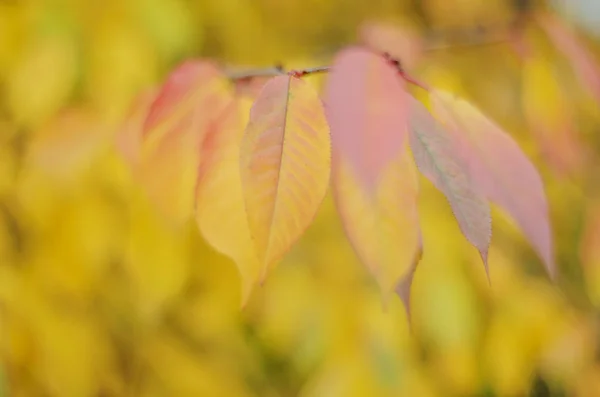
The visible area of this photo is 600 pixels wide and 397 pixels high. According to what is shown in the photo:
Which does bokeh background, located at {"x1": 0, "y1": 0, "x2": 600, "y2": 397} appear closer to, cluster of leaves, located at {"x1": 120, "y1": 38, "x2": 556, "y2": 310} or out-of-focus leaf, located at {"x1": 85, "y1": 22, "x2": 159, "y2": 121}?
out-of-focus leaf, located at {"x1": 85, "y1": 22, "x2": 159, "y2": 121}

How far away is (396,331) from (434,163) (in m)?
0.57

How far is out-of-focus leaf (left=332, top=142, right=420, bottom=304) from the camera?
0.33m

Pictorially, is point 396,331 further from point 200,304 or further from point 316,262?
point 200,304

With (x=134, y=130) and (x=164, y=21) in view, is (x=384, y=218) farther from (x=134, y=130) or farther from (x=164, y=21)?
(x=164, y=21)

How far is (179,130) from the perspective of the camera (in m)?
0.49

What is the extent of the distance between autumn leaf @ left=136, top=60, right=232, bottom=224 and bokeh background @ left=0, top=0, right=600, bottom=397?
19 cm

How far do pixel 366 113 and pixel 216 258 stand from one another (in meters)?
0.58

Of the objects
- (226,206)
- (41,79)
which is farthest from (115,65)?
(226,206)

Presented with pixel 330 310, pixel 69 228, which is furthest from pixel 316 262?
pixel 69 228

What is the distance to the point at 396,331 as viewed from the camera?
2.88 feet

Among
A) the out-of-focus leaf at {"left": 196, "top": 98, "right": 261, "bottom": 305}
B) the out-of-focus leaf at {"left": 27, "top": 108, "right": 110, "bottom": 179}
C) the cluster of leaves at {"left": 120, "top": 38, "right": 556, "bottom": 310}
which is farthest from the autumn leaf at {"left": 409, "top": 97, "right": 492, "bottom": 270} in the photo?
the out-of-focus leaf at {"left": 27, "top": 108, "right": 110, "bottom": 179}

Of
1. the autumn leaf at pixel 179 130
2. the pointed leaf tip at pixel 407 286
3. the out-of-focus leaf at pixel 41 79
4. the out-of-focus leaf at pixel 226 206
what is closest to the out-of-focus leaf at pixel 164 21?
the out-of-focus leaf at pixel 41 79

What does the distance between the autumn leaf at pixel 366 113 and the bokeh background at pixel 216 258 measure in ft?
1.19

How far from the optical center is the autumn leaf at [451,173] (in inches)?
13.1
